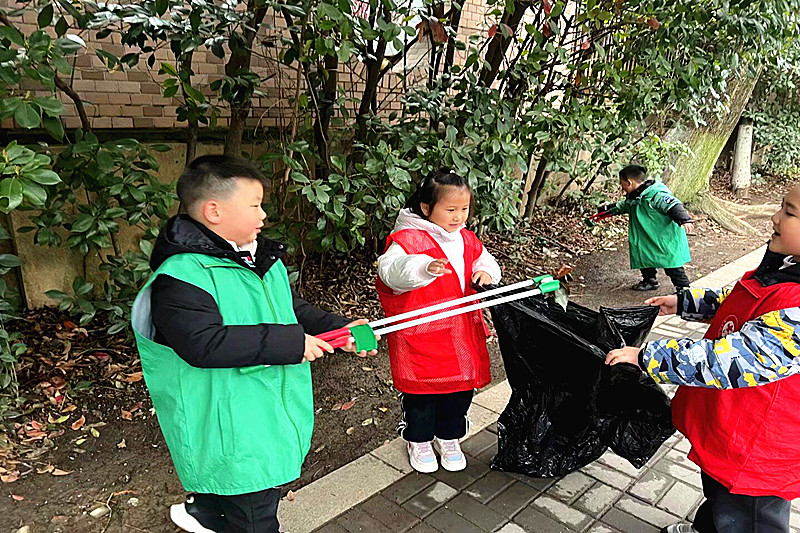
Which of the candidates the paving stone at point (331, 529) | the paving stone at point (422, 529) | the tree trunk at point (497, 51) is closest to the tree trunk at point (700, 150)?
the tree trunk at point (497, 51)

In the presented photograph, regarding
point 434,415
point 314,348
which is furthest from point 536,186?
point 314,348

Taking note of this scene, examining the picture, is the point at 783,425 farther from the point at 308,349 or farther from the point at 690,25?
the point at 690,25

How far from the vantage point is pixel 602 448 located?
2580 mm

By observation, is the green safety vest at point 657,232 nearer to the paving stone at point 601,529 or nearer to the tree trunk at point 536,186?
the tree trunk at point 536,186

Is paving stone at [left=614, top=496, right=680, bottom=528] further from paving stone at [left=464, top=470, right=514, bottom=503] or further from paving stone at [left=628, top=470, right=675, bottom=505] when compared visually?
paving stone at [left=464, top=470, right=514, bottom=503]

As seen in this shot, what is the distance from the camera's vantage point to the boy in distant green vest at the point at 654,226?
18.3 ft

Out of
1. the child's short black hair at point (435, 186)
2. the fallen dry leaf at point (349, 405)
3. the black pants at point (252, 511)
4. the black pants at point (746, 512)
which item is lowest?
the fallen dry leaf at point (349, 405)

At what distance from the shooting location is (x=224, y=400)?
1899 mm

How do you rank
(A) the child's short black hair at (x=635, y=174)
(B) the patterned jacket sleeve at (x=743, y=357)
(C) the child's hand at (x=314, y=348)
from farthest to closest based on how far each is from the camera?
(A) the child's short black hair at (x=635, y=174), (C) the child's hand at (x=314, y=348), (B) the patterned jacket sleeve at (x=743, y=357)

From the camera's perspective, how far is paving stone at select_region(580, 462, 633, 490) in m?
2.79

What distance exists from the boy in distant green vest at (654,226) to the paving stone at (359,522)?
413cm

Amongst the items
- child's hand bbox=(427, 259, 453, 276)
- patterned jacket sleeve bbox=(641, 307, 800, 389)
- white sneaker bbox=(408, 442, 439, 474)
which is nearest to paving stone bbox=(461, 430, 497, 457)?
white sneaker bbox=(408, 442, 439, 474)

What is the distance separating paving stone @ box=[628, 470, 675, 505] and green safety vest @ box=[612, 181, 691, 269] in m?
3.24

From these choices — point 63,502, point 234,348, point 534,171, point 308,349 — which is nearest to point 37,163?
point 234,348
